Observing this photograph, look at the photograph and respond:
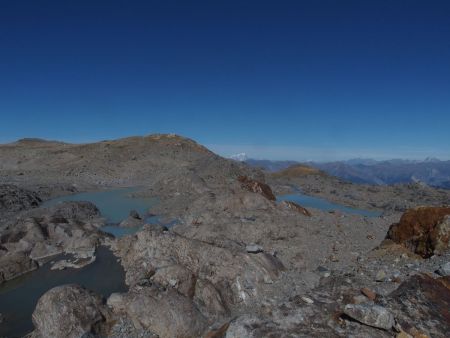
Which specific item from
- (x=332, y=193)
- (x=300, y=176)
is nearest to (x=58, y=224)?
(x=332, y=193)

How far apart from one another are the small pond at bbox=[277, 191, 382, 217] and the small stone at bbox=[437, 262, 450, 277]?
2339cm

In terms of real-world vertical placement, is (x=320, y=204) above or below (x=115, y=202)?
below

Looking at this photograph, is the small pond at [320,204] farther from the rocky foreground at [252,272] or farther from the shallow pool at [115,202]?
the shallow pool at [115,202]

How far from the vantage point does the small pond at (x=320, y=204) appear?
1368 inches

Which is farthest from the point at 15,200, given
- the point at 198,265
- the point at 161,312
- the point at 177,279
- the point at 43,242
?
the point at 161,312

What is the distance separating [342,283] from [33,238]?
15.6 meters

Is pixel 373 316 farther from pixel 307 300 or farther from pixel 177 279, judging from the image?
pixel 177 279

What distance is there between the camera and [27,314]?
39.9 feet

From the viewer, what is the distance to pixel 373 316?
7082 millimetres

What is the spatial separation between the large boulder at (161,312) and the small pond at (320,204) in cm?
2452

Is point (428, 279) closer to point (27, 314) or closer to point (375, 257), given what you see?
point (375, 257)

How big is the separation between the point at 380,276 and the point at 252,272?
451 cm

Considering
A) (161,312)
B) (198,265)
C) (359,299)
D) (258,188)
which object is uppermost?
(258,188)

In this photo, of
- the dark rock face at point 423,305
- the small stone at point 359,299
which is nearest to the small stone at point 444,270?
the dark rock face at point 423,305
